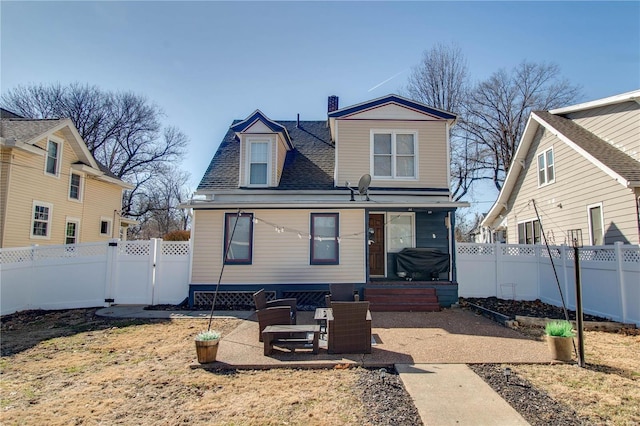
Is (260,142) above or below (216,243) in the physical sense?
above

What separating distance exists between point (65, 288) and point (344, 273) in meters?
8.36

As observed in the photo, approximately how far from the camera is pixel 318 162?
13641mm

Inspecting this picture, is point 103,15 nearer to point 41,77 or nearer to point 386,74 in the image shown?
point 386,74

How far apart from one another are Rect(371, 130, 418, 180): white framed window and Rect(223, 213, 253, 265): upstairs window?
15.2 feet

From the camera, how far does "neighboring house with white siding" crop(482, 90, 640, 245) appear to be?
1020 centimetres

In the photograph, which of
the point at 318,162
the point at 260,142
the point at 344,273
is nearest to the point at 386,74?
the point at 318,162

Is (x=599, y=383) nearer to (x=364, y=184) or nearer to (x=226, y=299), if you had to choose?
(x=364, y=184)

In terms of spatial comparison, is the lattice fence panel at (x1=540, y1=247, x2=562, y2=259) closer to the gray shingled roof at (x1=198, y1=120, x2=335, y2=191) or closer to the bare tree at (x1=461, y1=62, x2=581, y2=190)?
the gray shingled roof at (x1=198, y1=120, x2=335, y2=191)

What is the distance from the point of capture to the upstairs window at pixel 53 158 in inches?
617

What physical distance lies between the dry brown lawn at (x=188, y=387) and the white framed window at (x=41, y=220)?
999 cm

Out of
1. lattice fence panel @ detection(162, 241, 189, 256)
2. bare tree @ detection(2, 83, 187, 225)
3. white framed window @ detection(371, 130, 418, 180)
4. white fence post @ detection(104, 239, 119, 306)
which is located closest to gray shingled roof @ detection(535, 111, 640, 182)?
white framed window @ detection(371, 130, 418, 180)

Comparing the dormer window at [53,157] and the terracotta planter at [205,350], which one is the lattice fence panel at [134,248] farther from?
the dormer window at [53,157]

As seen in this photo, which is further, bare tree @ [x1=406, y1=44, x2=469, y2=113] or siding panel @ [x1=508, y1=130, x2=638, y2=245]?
bare tree @ [x1=406, y1=44, x2=469, y2=113]

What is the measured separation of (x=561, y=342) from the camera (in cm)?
544
